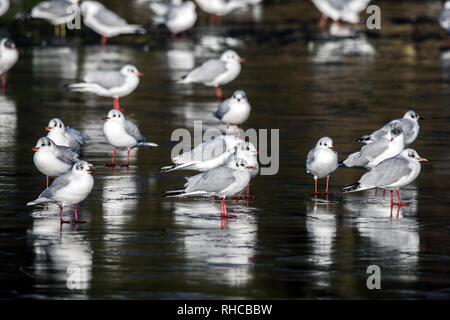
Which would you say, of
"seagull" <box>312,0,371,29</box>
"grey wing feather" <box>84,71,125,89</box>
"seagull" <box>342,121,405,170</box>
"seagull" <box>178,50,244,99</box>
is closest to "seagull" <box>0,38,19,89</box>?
"grey wing feather" <box>84,71,125,89</box>

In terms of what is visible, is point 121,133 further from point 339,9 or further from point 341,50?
point 339,9

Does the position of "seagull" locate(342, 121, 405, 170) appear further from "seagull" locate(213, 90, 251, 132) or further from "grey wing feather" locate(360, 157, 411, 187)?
"seagull" locate(213, 90, 251, 132)

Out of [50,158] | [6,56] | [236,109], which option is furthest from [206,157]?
[6,56]

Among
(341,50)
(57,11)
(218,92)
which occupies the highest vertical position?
(57,11)

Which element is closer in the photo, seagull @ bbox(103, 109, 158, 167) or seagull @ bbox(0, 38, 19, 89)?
seagull @ bbox(103, 109, 158, 167)

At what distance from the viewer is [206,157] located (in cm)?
1475

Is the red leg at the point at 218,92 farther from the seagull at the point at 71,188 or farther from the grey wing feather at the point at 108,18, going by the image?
the seagull at the point at 71,188

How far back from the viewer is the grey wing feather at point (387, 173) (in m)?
13.2

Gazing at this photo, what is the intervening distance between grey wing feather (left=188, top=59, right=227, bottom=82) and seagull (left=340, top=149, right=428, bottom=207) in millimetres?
9570

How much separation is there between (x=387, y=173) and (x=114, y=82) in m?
8.94

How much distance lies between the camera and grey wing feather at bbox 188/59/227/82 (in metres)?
22.5

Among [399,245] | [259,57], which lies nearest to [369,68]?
[259,57]
